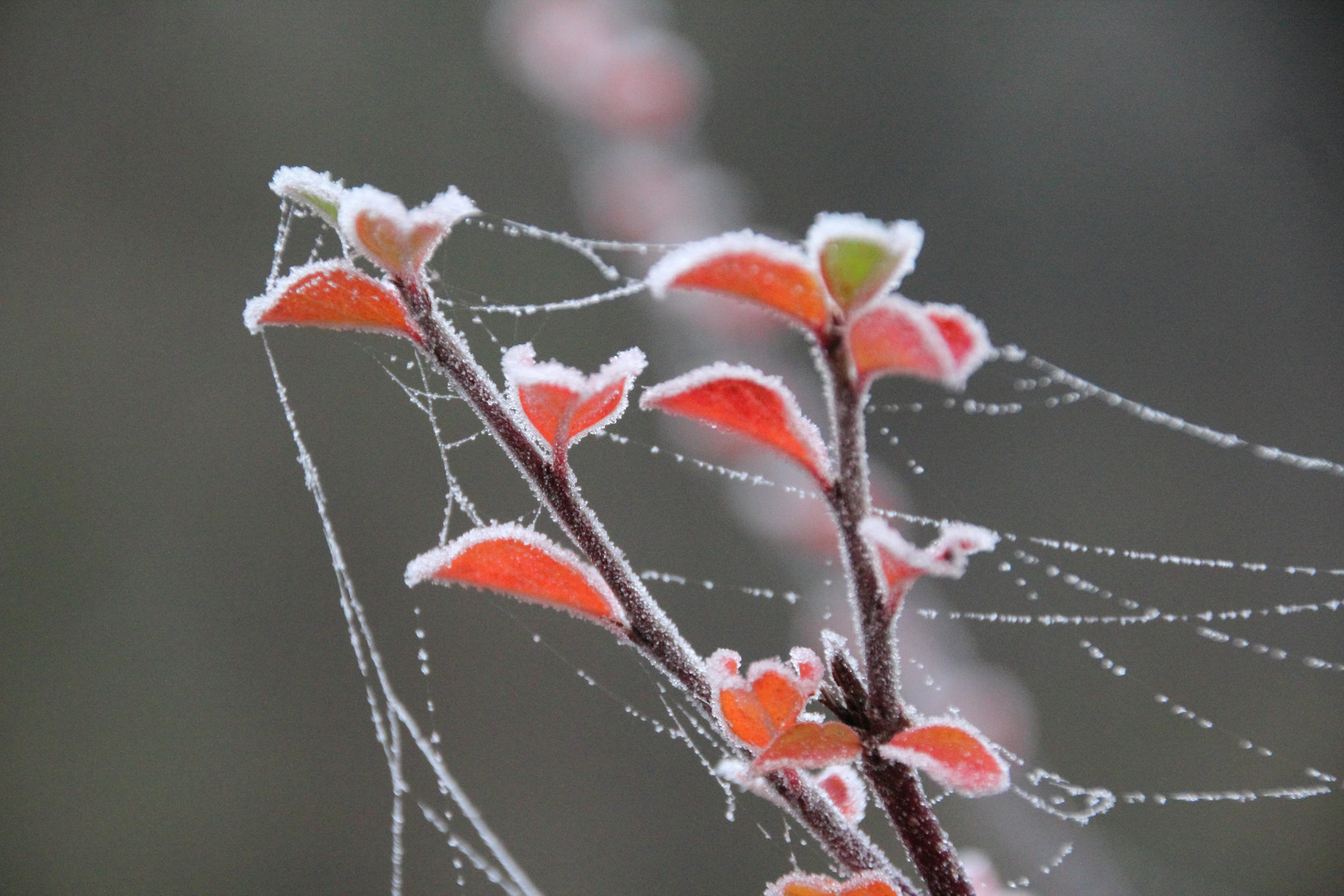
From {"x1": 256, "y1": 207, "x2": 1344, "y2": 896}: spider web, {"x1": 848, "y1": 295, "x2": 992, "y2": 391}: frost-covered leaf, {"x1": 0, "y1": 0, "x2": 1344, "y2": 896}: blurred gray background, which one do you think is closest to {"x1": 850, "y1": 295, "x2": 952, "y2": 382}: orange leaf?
{"x1": 848, "y1": 295, "x2": 992, "y2": 391}: frost-covered leaf

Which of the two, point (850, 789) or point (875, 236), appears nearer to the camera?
point (875, 236)

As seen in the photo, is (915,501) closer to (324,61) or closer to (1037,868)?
(1037,868)

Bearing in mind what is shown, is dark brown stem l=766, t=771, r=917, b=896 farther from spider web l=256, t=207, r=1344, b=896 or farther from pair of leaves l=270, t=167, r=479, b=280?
spider web l=256, t=207, r=1344, b=896

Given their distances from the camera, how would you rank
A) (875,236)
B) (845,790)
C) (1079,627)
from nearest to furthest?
(875,236) < (845,790) < (1079,627)

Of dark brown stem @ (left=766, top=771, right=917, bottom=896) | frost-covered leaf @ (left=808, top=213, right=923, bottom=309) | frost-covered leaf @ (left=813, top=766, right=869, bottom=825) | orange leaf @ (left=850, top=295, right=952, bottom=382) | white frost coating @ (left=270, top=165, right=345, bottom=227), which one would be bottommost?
dark brown stem @ (left=766, top=771, right=917, bottom=896)

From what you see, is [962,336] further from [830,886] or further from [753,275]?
[830,886]

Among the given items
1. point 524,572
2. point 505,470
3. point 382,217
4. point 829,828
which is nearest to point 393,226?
point 382,217
